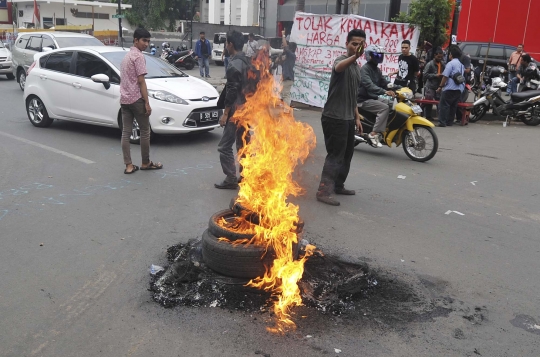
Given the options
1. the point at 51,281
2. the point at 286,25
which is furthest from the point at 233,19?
the point at 51,281

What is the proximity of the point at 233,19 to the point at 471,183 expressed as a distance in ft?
138

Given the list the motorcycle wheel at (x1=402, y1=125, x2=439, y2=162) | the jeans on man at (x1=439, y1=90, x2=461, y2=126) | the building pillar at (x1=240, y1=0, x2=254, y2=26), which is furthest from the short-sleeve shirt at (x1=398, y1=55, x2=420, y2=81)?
the building pillar at (x1=240, y1=0, x2=254, y2=26)

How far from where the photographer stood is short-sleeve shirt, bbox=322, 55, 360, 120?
599cm

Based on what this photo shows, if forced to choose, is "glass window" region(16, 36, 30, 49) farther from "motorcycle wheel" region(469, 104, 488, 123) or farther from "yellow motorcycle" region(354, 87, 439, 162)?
"motorcycle wheel" region(469, 104, 488, 123)

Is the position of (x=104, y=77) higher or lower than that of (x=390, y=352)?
higher

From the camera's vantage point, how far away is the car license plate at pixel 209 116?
9.19 m

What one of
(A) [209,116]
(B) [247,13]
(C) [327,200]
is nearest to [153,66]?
(A) [209,116]

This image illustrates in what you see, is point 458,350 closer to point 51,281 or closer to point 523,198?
point 51,281

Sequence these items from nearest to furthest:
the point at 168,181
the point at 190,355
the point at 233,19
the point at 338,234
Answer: the point at 190,355 → the point at 338,234 → the point at 168,181 → the point at 233,19

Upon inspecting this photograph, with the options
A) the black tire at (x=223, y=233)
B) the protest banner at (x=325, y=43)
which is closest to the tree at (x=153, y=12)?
the protest banner at (x=325, y=43)

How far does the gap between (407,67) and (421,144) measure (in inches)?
175

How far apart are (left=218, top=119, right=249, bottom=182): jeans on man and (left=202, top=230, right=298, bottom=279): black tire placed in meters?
2.67

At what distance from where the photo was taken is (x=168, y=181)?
23.2 feet

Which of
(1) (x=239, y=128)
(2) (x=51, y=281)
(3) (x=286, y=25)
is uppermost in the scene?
(3) (x=286, y=25)
